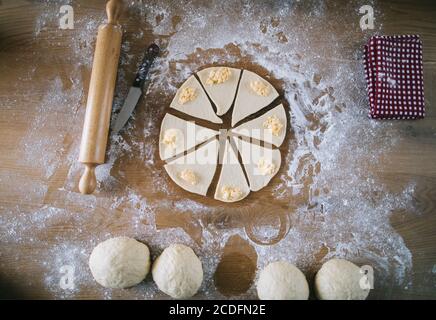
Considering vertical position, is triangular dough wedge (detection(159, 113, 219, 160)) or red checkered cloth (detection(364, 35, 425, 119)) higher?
red checkered cloth (detection(364, 35, 425, 119))

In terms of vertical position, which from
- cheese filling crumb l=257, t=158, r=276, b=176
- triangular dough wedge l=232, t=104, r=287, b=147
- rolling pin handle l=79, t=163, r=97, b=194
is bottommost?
rolling pin handle l=79, t=163, r=97, b=194

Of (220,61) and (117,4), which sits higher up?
(117,4)

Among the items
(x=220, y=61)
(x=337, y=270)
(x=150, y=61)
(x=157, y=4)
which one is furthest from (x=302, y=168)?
(x=157, y=4)

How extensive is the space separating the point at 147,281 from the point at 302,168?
2.77 ft

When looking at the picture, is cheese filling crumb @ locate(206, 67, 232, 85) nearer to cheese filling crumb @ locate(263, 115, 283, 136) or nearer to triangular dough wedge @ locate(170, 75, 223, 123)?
triangular dough wedge @ locate(170, 75, 223, 123)

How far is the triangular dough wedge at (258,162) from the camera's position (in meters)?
1.69

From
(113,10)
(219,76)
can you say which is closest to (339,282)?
(219,76)

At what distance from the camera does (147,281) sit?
1.63 m

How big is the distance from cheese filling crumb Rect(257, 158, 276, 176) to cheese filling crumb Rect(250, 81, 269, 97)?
303mm

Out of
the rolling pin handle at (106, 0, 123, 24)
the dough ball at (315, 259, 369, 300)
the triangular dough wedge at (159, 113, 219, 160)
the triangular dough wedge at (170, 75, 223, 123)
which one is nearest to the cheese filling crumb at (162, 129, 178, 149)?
the triangular dough wedge at (159, 113, 219, 160)

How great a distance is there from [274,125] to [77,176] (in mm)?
904

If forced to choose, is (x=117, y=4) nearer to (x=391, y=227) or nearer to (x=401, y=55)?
(x=401, y=55)

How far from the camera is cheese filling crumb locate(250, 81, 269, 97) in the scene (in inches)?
67.4

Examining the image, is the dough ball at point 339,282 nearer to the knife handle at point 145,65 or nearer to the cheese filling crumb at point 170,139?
the cheese filling crumb at point 170,139
